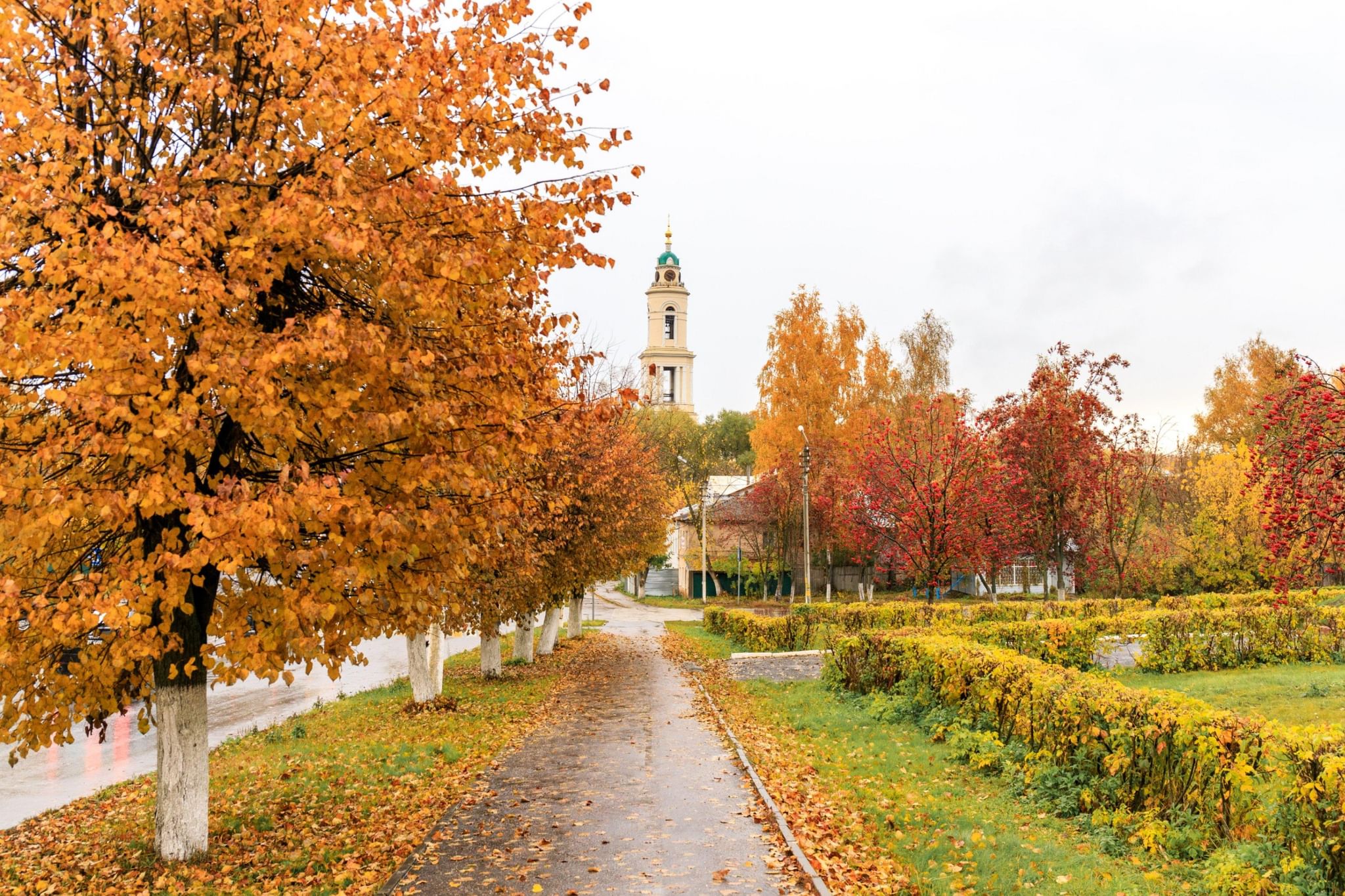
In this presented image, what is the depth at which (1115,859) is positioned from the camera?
7.59m

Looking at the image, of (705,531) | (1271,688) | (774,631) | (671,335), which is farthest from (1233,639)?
(671,335)

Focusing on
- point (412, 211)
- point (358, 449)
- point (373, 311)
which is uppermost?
point (412, 211)

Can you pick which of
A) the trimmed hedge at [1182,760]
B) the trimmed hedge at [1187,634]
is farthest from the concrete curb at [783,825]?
the trimmed hedge at [1187,634]

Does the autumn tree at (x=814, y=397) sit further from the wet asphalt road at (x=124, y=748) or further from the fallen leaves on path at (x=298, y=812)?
the fallen leaves on path at (x=298, y=812)

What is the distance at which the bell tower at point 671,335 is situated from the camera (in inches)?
3826

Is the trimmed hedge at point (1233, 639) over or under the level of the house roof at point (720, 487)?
under

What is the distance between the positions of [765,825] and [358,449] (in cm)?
503

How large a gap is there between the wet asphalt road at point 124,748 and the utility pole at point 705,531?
93.4 feet

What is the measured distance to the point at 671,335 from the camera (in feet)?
325

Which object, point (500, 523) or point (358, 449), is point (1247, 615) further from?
point (358, 449)

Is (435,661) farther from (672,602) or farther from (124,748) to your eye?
(672,602)

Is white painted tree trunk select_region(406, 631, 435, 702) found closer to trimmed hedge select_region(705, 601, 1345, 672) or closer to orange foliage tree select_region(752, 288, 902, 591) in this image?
trimmed hedge select_region(705, 601, 1345, 672)

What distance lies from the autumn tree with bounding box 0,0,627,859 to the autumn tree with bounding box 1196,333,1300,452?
54150 millimetres

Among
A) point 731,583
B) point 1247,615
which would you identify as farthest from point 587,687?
point 731,583
